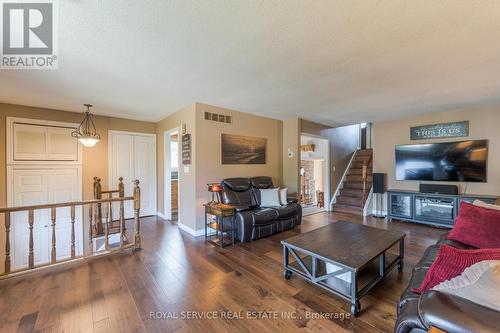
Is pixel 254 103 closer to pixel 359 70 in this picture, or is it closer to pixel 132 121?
pixel 359 70

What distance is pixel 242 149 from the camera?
14.9 feet

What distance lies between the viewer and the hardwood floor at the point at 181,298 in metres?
1.69

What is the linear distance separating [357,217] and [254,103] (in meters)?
3.77

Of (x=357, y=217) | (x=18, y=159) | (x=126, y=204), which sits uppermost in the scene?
(x=18, y=159)

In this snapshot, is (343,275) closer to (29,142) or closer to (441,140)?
(441,140)

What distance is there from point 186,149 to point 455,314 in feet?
12.9

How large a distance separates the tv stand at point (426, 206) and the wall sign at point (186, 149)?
4.55 metres

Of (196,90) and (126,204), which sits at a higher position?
(196,90)

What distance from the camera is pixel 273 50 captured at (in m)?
2.08

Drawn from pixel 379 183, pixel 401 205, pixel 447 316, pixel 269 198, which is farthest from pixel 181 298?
pixel 379 183

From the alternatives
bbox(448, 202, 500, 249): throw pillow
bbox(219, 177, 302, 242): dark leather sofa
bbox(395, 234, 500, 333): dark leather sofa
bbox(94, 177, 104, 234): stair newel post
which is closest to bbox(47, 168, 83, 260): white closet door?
bbox(94, 177, 104, 234): stair newel post

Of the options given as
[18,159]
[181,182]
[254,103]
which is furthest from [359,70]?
[18,159]

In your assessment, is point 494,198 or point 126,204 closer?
point 494,198

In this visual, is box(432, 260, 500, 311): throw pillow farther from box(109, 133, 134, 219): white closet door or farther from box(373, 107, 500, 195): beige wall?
box(109, 133, 134, 219): white closet door
